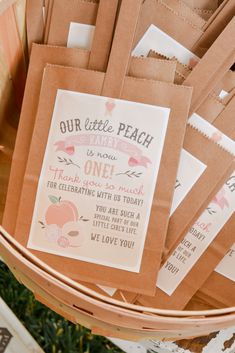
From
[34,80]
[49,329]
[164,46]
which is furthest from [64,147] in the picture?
[49,329]

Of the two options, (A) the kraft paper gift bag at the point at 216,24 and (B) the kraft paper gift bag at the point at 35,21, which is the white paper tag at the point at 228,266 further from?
(B) the kraft paper gift bag at the point at 35,21

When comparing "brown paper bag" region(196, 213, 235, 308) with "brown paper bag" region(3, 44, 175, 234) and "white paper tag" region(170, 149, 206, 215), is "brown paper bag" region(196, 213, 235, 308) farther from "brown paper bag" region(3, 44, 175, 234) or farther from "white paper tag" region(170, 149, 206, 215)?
"brown paper bag" region(3, 44, 175, 234)

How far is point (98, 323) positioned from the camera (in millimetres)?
653

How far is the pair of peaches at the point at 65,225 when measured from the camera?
0.74 meters

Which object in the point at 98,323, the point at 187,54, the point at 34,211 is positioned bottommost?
the point at 98,323

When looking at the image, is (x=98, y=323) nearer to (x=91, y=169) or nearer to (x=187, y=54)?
(x=91, y=169)

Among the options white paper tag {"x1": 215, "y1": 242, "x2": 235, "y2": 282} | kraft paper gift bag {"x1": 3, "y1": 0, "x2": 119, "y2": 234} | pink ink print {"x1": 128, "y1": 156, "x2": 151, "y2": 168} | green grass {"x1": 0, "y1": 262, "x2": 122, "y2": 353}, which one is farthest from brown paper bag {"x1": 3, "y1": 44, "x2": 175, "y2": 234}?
green grass {"x1": 0, "y1": 262, "x2": 122, "y2": 353}

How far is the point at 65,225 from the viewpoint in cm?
74

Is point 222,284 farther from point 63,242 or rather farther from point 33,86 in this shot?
point 33,86

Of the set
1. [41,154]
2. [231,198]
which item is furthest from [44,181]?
[231,198]

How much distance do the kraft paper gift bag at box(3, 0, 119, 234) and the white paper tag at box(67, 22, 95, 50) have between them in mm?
20

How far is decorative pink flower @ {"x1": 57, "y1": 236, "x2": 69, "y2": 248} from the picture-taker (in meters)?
0.74

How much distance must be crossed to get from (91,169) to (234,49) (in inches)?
10.6

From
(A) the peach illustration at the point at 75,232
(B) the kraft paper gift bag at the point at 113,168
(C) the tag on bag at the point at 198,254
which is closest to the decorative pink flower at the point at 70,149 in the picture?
(B) the kraft paper gift bag at the point at 113,168
